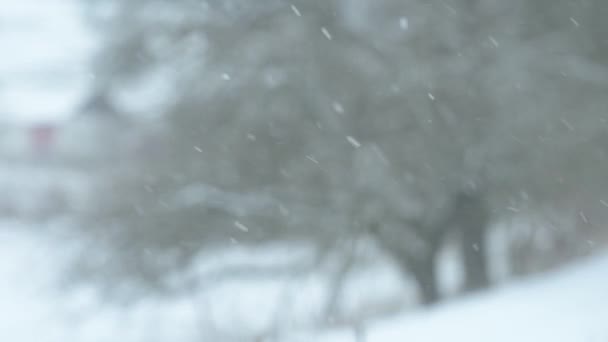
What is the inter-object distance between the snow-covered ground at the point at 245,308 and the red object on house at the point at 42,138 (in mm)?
1663

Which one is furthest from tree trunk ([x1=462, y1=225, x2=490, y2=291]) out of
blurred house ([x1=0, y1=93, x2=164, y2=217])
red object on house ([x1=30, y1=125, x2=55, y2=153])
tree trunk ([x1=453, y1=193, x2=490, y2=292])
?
red object on house ([x1=30, y1=125, x2=55, y2=153])

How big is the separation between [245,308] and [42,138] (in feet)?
19.4

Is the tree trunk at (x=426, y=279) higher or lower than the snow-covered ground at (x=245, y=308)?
lower

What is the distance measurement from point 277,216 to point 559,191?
9.92 ft

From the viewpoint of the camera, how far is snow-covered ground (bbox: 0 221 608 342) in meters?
6.43

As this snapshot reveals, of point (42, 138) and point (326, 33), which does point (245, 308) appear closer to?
point (326, 33)

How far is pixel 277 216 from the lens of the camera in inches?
364

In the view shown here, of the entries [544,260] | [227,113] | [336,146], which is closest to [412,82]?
[336,146]

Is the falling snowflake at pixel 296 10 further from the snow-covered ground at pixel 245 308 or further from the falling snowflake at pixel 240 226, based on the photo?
the snow-covered ground at pixel 245 308

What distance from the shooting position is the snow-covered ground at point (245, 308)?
643 centimetres

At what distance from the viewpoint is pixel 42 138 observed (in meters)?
12.9

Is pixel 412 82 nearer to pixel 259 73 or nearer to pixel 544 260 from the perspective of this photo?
pixel 259 73

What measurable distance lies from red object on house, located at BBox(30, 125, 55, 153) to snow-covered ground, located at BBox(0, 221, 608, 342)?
1663mm

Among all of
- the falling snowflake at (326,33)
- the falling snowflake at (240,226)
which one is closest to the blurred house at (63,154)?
the falling snowflake at (240,226)
